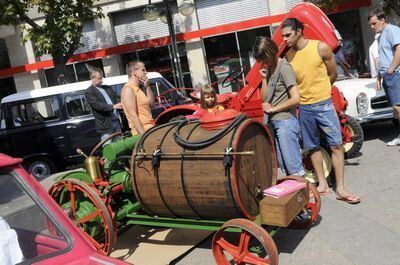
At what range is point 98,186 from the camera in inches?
177

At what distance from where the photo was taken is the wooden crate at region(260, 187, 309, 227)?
11.5 feet

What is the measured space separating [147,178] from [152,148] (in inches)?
11.1

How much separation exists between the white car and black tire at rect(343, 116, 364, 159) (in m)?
0.99

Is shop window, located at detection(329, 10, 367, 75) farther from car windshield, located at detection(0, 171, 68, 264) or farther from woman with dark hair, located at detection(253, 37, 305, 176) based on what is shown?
car windshield, located at detection(0, 171, 68, 264)

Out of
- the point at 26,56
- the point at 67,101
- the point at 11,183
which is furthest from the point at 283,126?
the point at 26,56

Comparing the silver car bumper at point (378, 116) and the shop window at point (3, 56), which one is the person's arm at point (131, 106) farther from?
the shop window at point (3, 56)

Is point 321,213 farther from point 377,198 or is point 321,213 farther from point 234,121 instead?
point 234,121

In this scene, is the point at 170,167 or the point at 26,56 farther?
the point at 26,56

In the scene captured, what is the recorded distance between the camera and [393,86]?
6.71 m

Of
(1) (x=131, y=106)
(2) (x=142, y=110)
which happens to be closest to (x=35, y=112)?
(2) (x=142, y=110)

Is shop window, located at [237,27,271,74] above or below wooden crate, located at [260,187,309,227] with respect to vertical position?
above

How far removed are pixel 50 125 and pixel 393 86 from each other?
21.7ft

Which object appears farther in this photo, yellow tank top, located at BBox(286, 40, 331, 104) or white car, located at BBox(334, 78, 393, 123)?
white car, located at BBox(334, 78, 393, 123)

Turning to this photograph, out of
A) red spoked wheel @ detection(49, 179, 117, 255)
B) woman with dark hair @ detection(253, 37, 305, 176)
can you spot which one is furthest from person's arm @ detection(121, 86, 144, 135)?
woman with dark hair @ detection(253, 37, 305, 176)
